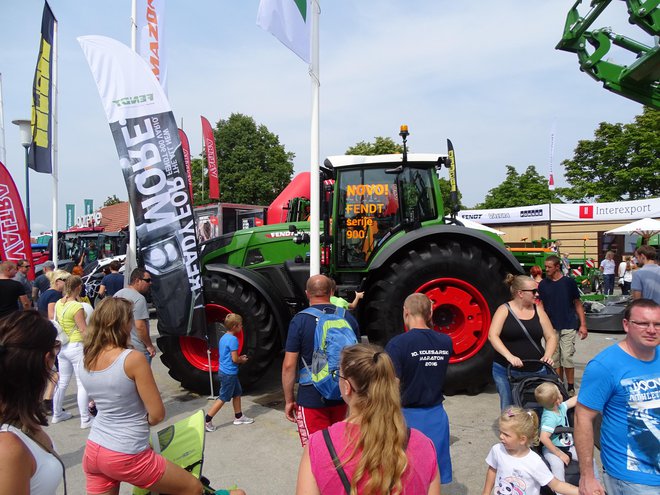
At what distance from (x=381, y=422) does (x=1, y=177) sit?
9169mm

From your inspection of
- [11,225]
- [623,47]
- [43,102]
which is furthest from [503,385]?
[43,102]

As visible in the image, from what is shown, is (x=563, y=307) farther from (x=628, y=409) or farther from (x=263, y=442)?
(x=263, y=442)

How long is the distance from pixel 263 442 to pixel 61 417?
7.46ft

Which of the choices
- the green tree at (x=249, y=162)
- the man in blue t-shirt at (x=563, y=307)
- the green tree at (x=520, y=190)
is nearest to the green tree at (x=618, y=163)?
the green tree at (x=520, y=190)

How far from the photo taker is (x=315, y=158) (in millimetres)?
4430

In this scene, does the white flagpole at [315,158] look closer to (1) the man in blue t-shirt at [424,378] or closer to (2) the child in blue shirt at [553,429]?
(1) the man in blue t-shirt at [424,378]

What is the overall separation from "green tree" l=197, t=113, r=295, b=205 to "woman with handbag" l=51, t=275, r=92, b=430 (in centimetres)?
2298

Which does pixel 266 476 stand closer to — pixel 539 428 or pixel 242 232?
pixel 539 428

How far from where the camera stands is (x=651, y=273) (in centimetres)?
431

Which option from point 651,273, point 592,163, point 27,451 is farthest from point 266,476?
point 592,163

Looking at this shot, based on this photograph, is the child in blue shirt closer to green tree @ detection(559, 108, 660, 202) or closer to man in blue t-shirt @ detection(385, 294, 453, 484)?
man in blue t-shirt @ detection(385, 294, 453, 484)

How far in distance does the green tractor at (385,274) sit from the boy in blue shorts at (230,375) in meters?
0.50

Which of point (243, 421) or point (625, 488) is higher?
point (625, 488)

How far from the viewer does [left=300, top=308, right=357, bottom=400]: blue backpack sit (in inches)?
109
